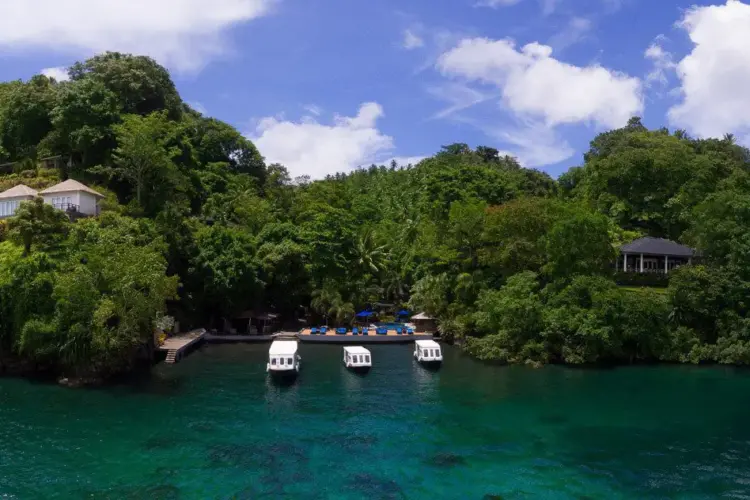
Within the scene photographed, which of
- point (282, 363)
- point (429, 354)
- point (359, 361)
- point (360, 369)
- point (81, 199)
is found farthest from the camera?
point (81, 199)

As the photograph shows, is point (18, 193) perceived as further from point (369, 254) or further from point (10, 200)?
point (369, 254)

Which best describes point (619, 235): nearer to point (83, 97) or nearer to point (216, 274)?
point (216, 274)

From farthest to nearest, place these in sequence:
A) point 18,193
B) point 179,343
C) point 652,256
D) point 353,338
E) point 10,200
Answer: point 652,256, point 353,338, point 18,193, point 10,200, point 179,343

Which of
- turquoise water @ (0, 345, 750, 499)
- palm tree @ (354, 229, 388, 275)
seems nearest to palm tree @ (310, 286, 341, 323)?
palm tree @ (354, 229, 388, 275)

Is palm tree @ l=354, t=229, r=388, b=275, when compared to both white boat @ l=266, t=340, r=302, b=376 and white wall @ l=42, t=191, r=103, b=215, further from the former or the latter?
white wall @ l=42, t=191, r=103, b=215

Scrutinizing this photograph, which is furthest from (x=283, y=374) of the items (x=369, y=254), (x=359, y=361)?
(x=369, y=254)

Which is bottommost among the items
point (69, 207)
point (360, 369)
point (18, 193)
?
point (360, 369)

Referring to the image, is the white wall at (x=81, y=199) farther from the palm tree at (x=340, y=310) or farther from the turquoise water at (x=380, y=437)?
the palm tree at (x=340, y=310)
